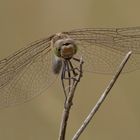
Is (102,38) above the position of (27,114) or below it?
above

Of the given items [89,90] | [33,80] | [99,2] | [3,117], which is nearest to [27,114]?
[3,117]

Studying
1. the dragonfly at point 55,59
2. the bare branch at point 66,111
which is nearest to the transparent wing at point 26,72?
the dragonfly at point 55,59

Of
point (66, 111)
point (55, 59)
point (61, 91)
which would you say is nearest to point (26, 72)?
point (55, 59)

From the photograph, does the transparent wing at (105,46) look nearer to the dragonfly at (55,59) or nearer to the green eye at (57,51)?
the dragonfly at (55,59)

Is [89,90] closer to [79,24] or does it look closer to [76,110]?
[76,110]

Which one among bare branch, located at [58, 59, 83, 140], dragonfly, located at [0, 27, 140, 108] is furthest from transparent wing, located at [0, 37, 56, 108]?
bare branch, located at [58, 59, 83, 140]
